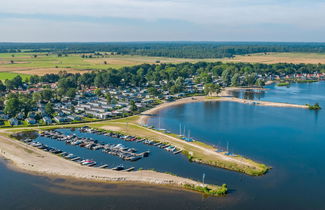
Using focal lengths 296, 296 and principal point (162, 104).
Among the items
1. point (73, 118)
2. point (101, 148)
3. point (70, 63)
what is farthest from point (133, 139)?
point (70, 63)

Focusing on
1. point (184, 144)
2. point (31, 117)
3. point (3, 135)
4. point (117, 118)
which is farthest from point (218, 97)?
point (3, 135)

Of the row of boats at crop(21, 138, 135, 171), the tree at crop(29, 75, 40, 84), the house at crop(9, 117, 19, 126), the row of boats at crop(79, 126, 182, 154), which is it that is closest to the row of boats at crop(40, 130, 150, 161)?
the row of boats at crop(79, 126, 182, 154)

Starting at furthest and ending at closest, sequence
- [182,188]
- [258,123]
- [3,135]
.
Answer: [258,123], [3,135], [182,188]

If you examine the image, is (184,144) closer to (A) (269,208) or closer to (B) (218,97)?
(A) (269,208)

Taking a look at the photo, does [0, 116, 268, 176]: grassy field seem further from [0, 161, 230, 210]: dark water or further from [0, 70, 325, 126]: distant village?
[0, 161, 230, 210]: dark water

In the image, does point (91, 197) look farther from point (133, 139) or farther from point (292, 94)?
point (292, 94)

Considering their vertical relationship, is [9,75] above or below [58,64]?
below
